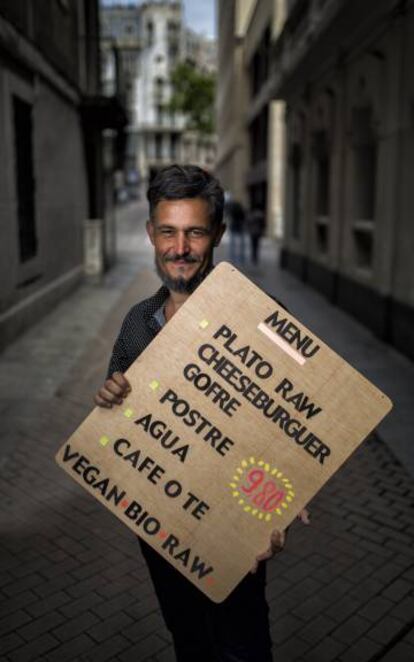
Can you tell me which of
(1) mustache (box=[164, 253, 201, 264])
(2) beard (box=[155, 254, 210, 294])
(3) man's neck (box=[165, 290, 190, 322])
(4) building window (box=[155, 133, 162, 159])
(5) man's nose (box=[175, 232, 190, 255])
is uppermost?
(4) building window (box=[155, 133, 162, 159])

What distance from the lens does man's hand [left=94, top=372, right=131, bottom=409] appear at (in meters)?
2.29

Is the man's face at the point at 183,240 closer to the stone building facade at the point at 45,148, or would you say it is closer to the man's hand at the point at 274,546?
the man's hand at the point at 274,546

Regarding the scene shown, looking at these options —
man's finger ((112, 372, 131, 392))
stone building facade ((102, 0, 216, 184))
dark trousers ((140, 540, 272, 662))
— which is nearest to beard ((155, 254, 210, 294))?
man's finger ((112, 372, 131, 392))

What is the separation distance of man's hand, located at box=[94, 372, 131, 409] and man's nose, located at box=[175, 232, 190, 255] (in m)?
0.45

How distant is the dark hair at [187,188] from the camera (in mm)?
2350

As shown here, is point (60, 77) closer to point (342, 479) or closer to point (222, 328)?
point (342, 479)

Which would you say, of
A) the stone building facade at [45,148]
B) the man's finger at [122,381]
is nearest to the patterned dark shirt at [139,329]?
the man's finger at [122,381]

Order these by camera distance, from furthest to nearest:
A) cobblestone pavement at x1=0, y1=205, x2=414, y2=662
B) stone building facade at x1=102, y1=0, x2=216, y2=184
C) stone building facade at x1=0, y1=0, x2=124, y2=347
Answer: stone building facade at x1=102, y1=0, x2=216, y2=184, stone building facade at x1=0, y1=0, x2=124, y2=347, cobblestone pavement at x1=0, y1=205, x2=414, y2=662

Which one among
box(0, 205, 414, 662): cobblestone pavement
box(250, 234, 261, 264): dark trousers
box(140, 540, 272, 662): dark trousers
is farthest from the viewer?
box(250, 234, 261, 264): dark trousers

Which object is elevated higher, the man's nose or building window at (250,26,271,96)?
building window at (250,26,271,96)

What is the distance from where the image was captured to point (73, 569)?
13.4 ft

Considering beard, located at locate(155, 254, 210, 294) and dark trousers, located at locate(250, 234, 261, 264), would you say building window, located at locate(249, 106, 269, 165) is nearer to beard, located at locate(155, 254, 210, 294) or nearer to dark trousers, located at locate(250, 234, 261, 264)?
dark trousers, located at locate(250, 234, 261, 264)

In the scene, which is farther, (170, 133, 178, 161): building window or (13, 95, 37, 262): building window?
(170, 133, 178, 161): building window

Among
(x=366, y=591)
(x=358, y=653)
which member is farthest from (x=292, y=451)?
(x=366, y=591)
